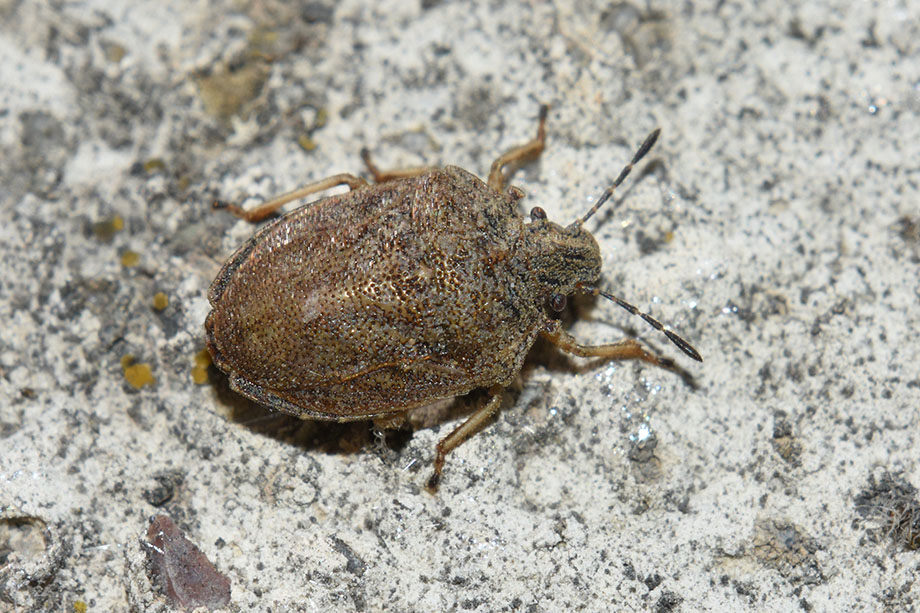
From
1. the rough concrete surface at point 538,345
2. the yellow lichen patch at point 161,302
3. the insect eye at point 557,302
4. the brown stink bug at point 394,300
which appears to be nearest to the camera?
the brown stink bug at point 394,300

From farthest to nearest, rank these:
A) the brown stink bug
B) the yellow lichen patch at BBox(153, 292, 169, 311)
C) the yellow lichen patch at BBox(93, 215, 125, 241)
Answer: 1. the yellow lichen patch at BBox(93, 215, 125, 241)
2. the yellow lichen patch at BBox(153, 292, 169, 311)
3. the brown stink bug

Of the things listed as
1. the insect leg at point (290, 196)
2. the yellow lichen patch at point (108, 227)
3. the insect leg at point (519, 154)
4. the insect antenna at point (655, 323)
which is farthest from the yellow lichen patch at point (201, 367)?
the insect antenna at point (655, 323)

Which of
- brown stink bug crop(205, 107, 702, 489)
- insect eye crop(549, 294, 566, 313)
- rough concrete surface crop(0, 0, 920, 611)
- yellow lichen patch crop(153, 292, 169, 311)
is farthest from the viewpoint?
yellow lichen patch crop(153, 292, 169, 311)

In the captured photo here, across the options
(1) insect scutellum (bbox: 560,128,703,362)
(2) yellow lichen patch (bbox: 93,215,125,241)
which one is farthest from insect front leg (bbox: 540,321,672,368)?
(2) yellow lichen patch (bbox: 93,215,125,241)

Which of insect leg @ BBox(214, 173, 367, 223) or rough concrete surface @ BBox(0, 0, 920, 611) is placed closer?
rough concrete surface @ BBox(0, 0, 920, 611)

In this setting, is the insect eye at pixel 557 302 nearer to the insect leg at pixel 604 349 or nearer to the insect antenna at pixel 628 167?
the insect leg at pixel 604 349

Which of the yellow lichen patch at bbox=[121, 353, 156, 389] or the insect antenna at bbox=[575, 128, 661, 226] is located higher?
the insect antenna at bbox=[575, 128, 661, 226]

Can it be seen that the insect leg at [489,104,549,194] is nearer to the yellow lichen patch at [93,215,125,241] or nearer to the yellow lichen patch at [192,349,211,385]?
the yellow lichen patch at [192,349,211,385]
